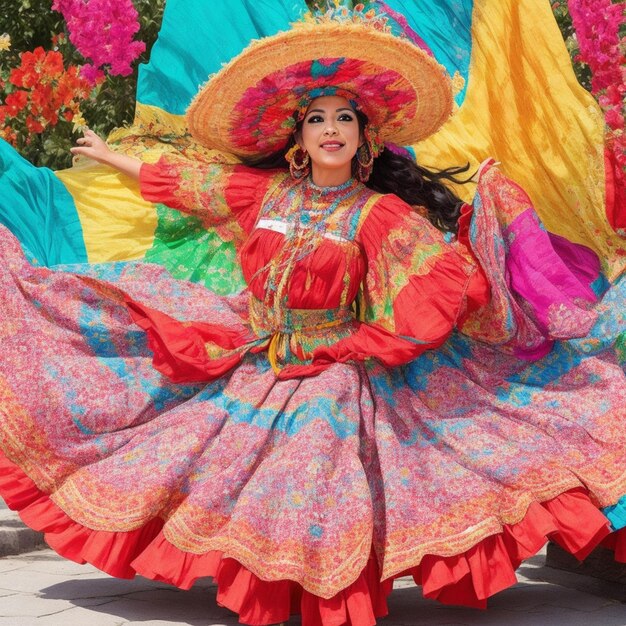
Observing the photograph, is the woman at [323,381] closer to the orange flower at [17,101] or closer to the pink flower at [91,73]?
the pink flower at [91,73]

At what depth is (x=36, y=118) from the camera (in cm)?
612

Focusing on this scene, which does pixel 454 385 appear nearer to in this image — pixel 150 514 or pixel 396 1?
pixel 150 514

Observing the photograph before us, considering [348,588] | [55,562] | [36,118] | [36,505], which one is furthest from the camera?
[36,118]

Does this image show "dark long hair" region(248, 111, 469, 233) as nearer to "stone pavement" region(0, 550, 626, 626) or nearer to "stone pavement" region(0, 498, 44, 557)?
"stone pavement" region(0, 550, 626, 626)

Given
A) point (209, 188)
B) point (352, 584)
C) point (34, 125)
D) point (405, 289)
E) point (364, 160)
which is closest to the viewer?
point (352, 584)

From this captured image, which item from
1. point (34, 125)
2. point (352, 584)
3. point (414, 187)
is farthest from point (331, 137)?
point (34, 125)

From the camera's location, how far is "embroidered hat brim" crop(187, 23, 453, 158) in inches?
166

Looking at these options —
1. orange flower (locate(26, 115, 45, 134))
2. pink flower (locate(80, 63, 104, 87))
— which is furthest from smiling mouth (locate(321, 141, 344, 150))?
orange flower (locate(26, 115, 45, 134))

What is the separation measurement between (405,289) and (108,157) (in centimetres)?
138

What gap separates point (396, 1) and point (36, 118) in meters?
1.98

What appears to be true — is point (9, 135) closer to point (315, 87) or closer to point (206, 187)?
point (206, 187)

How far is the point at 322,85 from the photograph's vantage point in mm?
4422

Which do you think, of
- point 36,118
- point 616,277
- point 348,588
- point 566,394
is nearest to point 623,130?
point 616,277

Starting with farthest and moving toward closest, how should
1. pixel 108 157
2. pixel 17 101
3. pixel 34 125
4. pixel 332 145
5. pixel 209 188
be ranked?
pixel 34 125
pixel 17 101
pixel 108 157
pixel 209 188
pixel 332 145
